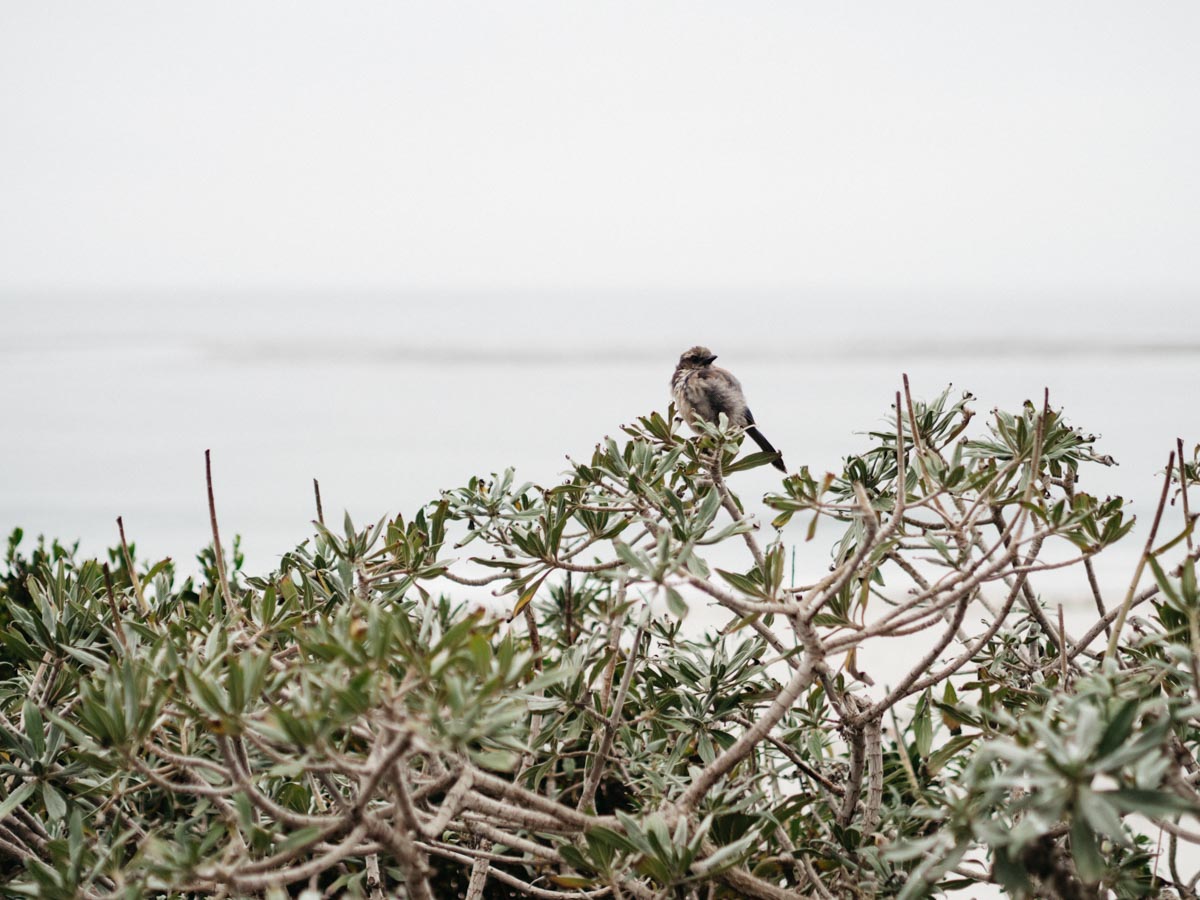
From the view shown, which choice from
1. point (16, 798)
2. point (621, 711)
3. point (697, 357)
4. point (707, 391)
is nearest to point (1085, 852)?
point (621, 711)

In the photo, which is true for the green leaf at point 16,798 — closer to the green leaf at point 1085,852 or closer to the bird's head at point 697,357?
the green leaf at point 1085,852

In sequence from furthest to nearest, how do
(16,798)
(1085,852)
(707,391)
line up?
(707,391)
(16,798)
(1085,852)

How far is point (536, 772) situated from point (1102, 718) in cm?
90

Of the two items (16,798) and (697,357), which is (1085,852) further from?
(697,357)

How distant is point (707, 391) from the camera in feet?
11.5

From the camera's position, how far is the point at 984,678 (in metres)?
1.79

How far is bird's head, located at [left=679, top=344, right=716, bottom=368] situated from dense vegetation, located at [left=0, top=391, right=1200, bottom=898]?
1.58 m

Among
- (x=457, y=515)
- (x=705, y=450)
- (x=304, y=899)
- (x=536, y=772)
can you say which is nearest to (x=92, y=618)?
(x=457, y=515)

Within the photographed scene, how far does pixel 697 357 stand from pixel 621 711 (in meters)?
2.16

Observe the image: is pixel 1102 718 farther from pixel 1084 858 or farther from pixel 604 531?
pixel 604 531

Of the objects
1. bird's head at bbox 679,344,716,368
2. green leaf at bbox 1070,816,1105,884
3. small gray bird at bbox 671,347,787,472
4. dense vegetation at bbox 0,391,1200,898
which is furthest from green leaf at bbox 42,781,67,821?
bird's head at bbox 679,344,716,368

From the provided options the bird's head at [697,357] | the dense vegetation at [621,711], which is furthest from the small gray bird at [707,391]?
the dense vegetation at [621,711]

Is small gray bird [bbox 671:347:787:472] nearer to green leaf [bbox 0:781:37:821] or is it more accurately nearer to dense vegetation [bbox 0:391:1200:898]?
dense vegetation [bbox 0:391:1200:898]

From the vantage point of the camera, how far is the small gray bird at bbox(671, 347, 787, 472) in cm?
346
